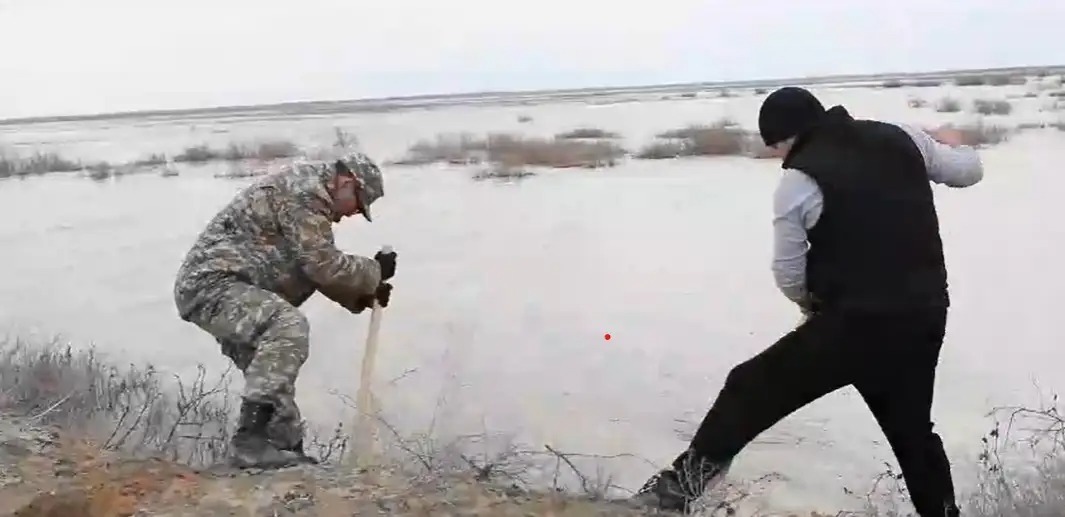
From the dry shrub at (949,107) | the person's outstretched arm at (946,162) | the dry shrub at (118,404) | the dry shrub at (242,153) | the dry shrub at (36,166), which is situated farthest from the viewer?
the dry shrub at (949,107)

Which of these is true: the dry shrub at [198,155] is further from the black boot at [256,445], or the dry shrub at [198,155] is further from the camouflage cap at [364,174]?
the black boot at [256,445]

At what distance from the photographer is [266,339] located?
429 cm

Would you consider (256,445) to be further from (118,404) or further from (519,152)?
(519,152)

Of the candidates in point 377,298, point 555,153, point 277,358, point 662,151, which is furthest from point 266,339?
point 555,153

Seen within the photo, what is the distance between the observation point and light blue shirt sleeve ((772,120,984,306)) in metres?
3.52

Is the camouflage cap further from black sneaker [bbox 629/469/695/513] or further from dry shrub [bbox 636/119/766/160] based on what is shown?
dry shrub [bbox 636/119/766/160]

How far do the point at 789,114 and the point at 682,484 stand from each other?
4.28ft

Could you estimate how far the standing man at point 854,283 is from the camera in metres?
3.48

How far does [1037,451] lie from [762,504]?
153 centimetres

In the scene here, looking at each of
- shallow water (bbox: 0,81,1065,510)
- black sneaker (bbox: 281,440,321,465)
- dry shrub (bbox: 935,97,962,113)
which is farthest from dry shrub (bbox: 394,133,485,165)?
black sneaker (bbox: 281,440,321,465)

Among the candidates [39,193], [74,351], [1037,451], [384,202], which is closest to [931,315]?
[1037,451]

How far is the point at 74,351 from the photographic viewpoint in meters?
7.96

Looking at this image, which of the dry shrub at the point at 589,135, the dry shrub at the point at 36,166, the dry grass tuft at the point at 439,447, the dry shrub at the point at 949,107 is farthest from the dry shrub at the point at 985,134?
the dry shrub at the point at 36,166

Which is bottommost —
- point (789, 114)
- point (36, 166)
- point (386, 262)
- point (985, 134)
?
point (36, 166)
